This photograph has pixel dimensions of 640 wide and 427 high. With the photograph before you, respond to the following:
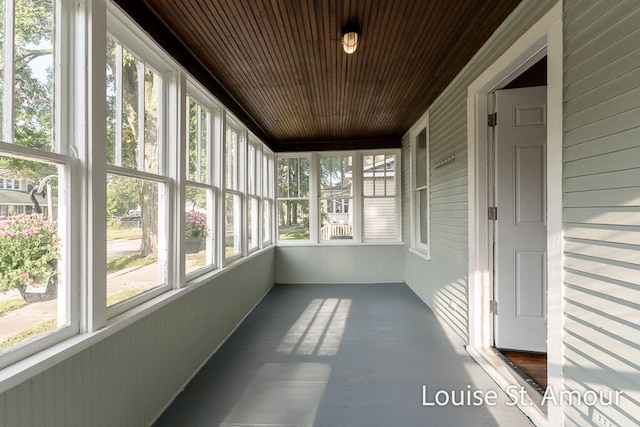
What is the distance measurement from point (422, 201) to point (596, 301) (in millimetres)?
3103

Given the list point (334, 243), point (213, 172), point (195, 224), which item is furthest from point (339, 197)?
point (195, 224)

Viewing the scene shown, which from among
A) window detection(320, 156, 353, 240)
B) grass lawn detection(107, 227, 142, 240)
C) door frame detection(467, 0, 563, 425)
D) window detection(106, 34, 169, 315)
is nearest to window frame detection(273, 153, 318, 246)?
window detection(320, 156, 353, 240)

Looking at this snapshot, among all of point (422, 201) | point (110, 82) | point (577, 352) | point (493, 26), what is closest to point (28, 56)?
A: point (110, 82)

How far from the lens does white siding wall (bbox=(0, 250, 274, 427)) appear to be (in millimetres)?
1157

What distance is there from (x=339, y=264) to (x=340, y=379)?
3.10 m

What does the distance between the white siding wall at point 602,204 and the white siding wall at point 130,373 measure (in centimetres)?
246

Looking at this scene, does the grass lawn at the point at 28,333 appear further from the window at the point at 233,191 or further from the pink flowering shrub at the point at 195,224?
the window at the point at 233,191

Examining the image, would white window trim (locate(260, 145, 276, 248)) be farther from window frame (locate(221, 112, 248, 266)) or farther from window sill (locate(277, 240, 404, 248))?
window frame (locate(221, 112, 248, 266))

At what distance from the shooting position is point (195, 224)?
265 cm

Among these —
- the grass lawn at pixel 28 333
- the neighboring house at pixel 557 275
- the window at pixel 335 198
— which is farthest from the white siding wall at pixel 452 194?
the grass lawn at pixel 28 333

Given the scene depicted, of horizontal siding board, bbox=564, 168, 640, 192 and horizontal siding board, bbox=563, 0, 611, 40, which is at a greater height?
horizontal siding board, bbox=563, 0, 611, 40

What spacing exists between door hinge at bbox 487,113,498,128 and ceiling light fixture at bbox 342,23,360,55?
1.38 metres

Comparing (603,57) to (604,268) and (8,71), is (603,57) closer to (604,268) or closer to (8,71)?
(604,268)

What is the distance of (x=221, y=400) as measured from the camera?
2008 millimetres
